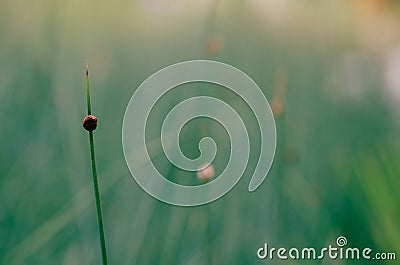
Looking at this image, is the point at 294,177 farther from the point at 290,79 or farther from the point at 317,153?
the point at 290,79

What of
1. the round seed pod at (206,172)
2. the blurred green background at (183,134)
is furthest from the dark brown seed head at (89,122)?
the round seed pod at (206,172)

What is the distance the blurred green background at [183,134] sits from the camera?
140 centimetres

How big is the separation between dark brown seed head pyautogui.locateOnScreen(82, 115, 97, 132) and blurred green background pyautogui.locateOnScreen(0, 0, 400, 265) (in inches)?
3.7

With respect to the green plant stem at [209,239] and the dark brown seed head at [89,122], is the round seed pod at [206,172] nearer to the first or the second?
the green plant stem at [209,239]

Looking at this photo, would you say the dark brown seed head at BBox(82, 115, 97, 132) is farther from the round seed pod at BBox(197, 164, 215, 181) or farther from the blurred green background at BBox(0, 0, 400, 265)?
the round seed pod at BBox(197, 164, 215, 181)

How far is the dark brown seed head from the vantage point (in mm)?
1295

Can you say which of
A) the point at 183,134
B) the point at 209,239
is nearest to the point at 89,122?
the point at 183,134

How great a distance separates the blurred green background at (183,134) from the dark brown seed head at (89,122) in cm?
9

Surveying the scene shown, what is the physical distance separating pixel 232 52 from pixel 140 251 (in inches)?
21.8

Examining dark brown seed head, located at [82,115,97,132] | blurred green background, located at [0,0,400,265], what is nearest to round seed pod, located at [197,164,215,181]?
blurred green background, located at [0,0,400,265]

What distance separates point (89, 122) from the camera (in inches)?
51.1

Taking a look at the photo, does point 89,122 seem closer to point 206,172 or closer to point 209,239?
point 206,172

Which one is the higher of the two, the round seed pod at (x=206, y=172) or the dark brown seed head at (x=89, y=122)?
the dark brown seed head at (x=89, y=122)

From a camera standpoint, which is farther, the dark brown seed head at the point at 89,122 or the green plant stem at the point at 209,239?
the green plant stem at the point at 209,239
